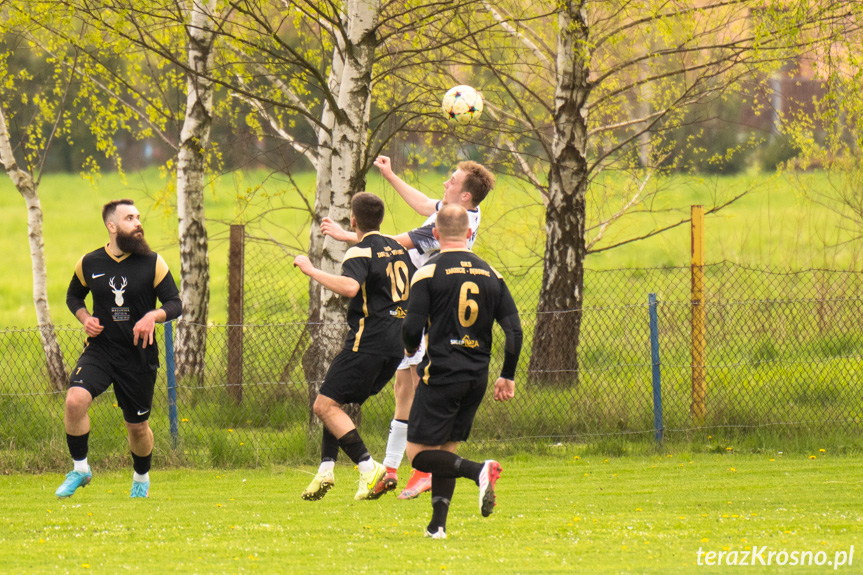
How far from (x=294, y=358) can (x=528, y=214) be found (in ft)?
20.4

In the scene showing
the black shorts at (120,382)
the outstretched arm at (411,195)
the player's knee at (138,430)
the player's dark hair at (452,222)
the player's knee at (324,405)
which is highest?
the outstretched arm at (411,195)

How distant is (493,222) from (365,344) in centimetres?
809

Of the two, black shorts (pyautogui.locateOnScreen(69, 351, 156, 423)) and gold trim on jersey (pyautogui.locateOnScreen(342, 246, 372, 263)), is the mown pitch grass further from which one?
gold trim on jersey (pyautogui.locateOnScreen(342, 246, 372, 263))

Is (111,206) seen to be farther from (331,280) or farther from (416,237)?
(416,237)

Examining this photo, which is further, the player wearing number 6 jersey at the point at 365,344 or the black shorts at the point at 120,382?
the black shorts at the point at 120,382

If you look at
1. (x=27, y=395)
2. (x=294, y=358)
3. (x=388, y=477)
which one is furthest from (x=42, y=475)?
(x=388, y=477)

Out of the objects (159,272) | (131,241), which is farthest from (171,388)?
(131,241)

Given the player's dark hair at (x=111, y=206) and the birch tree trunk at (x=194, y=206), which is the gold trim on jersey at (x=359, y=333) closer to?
the player's dark hair at (x=111, y=206)

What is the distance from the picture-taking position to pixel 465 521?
5.87 metres

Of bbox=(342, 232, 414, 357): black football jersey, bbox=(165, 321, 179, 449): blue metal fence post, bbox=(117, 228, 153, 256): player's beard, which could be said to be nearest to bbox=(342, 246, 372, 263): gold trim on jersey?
bbox=(342, 232, 414, 357): black football jersey

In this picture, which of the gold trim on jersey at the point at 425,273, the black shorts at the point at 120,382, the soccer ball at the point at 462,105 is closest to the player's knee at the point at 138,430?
the black shorts at the point at 120,382

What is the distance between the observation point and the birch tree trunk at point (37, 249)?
36.0ft

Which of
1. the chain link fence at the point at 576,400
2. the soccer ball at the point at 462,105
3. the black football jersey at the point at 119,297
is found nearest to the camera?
the black football jersey at the point at 119,297

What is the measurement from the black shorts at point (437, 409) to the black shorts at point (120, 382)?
2328 millimetres
